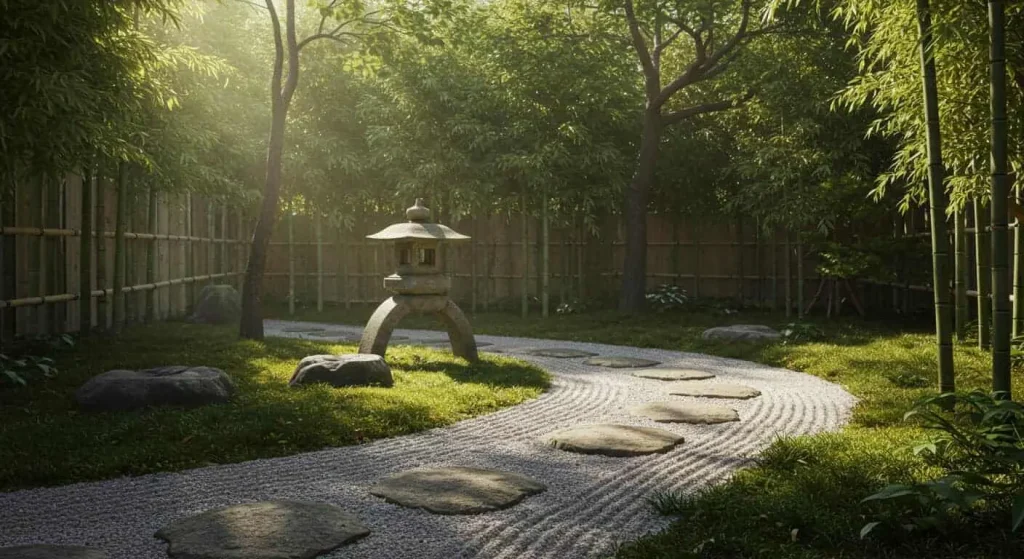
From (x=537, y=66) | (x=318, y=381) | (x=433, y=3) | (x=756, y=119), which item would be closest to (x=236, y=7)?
(x=537, y=66)

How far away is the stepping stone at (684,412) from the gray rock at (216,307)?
27.6 ft

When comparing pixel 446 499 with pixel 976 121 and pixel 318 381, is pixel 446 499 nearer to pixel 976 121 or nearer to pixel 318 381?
pixel 318 381

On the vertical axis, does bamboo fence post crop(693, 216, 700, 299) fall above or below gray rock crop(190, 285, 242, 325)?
above

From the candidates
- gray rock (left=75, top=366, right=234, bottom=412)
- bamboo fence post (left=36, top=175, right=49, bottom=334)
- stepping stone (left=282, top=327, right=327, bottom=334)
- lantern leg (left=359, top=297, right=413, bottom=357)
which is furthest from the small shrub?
gray rock (left=75, top=366, right=234, bottom=412)

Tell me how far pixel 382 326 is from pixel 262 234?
2.58 metres

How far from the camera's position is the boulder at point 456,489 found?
362cm

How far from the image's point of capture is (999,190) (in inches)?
171

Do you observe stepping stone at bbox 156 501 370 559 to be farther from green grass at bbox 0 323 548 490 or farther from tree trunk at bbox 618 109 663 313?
tree trunk at bbox 618 109 663 313

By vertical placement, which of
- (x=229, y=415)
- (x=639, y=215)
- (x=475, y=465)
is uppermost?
(x=639, y=215)

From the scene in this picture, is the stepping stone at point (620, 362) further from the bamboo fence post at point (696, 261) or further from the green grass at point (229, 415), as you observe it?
the bamboo fence post at point (696, 261)

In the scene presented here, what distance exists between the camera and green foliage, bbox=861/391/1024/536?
9.88 feet

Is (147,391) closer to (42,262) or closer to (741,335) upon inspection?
(42,262)

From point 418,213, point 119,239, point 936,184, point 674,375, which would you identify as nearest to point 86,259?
point 119,239

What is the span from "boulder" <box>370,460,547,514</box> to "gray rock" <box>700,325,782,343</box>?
6.85 meters
